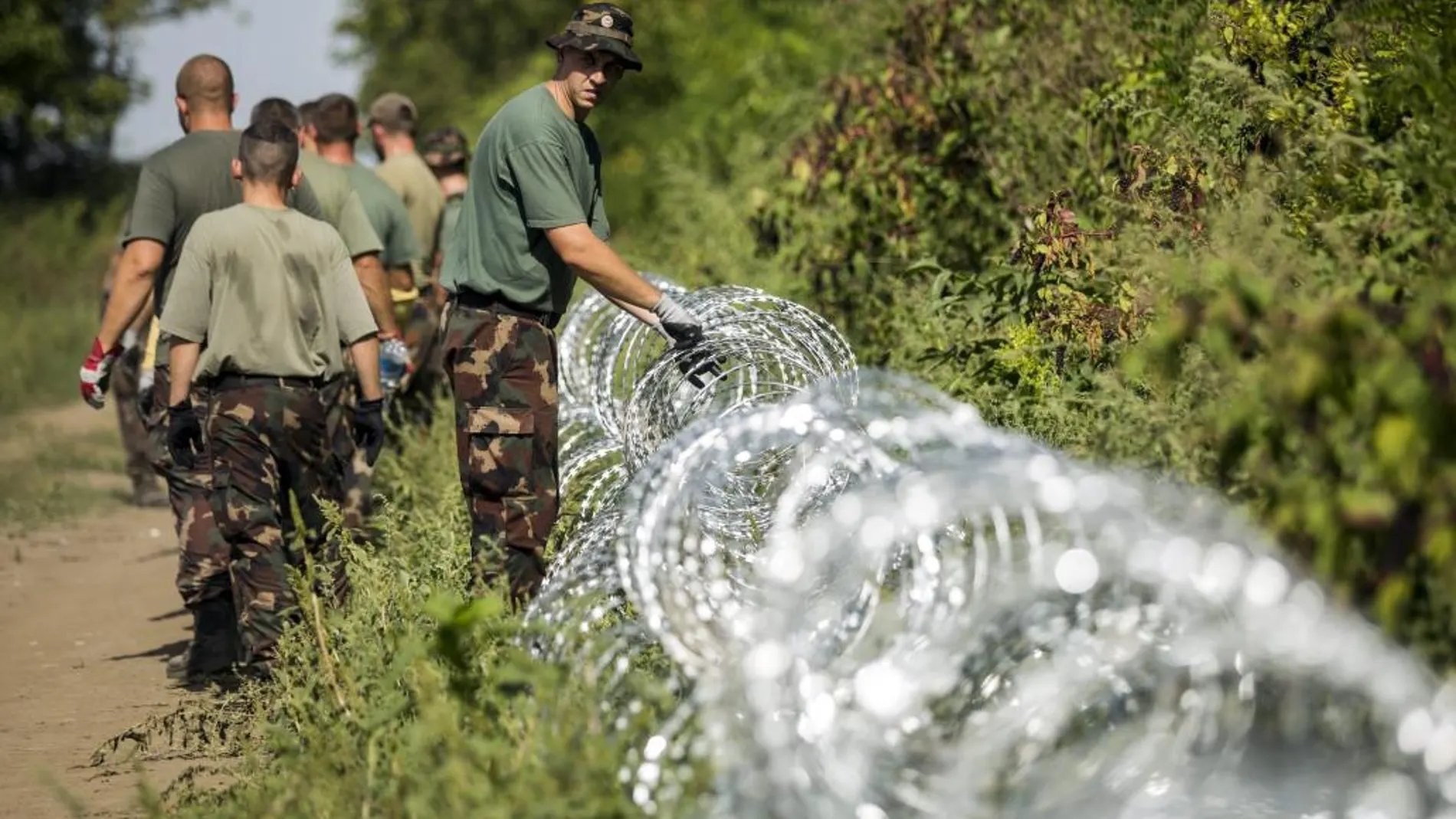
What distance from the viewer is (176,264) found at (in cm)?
827

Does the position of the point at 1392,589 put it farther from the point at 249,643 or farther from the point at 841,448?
the point at 249,643

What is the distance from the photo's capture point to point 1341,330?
13.6 ft

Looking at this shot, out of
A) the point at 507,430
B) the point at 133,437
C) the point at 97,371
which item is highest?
the point at 507,430

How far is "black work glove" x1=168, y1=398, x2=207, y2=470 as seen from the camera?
7949mm

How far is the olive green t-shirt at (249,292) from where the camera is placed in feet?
24.8

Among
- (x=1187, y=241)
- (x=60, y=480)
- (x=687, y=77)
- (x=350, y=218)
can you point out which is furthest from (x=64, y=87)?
(x=1187, y=241)

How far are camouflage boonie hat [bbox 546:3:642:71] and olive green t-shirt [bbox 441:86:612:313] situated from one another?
19 cm

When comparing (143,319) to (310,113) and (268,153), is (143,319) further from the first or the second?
(268,153)

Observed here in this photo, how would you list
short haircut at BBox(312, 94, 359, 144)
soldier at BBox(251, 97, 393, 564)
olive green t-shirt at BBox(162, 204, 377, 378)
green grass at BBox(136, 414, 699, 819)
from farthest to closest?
short haircut at BBox(312, 94, 359, 144), soldier at BBox(251, 97, 393, 564), olive green t-shirt at BBox(162, 204, 377, 378), green grass at BBox(136, 414, 699, 819)

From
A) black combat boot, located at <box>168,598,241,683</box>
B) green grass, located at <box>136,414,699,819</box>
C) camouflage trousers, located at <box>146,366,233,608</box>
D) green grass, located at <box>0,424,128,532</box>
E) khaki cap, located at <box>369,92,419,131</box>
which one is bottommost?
green grass, located at <box>0,424,128,532</box>

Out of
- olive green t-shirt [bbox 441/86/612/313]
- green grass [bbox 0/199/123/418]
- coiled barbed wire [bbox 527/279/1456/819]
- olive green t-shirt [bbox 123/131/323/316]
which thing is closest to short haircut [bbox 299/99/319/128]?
olive green t-shirt [bbox 123/131/323/316]

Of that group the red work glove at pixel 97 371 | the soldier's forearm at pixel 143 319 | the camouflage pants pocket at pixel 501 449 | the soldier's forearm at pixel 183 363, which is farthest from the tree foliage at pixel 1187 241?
the soldier's forearm at pixel 143 319

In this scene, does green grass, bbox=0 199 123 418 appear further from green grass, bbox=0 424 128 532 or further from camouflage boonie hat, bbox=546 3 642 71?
camouflage boonie hat, bbox=546 3 642 71

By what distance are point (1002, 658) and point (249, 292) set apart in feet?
11.9
